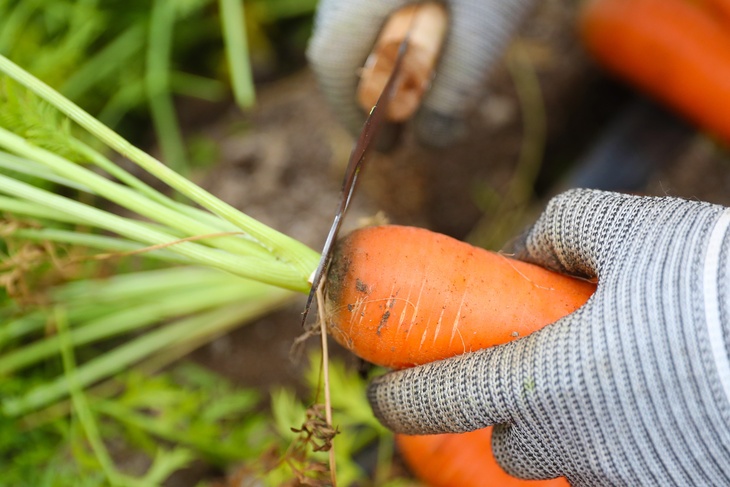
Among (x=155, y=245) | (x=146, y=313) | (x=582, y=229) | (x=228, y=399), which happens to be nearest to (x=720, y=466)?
(x=582, y=229)

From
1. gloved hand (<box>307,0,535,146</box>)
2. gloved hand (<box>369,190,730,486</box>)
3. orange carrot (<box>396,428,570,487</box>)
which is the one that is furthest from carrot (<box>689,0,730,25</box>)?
orange carrot (<box>396,428,570,487</box>)

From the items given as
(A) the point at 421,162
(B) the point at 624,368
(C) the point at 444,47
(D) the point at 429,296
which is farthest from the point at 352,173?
(A) the point at 421,162

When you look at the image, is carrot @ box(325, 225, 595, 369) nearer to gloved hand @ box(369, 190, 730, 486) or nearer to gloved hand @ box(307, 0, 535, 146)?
gloved hand @ box(369, 190, 730, 486)

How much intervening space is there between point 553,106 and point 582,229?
0.80 metres

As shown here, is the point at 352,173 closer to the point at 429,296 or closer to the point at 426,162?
the point at 429,296

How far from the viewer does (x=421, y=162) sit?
1194 millimetres

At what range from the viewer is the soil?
116cm

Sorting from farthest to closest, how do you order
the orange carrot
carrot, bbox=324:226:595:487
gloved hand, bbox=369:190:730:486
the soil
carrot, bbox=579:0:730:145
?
the soil, carrot, bbox=579:0:730:145, the orange carrot, carrot, bbox=324:226:595:487, gloved hand, bbox=369:190:730:486

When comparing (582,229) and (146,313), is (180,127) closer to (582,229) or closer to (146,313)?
(146,313)

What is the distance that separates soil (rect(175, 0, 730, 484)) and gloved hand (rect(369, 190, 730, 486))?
617mm

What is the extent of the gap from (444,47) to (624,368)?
537 millimetres

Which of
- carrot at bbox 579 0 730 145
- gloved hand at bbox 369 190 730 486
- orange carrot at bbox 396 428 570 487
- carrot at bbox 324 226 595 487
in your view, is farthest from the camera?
carrot at bbox 579 0 730 145

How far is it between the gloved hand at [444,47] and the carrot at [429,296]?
0.31 metres

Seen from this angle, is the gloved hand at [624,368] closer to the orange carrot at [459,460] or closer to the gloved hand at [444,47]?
the orange carrot at [459,460]
